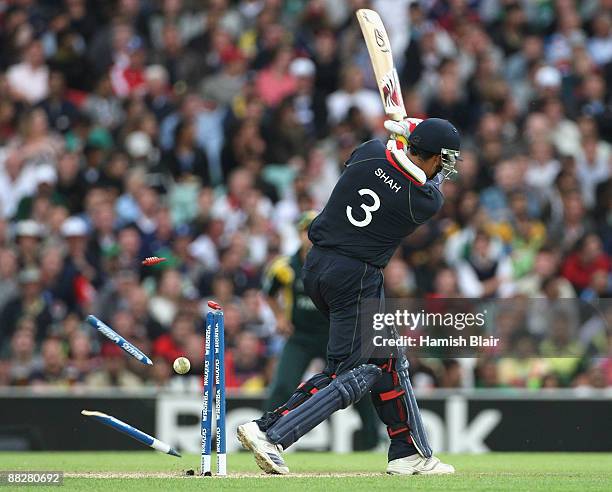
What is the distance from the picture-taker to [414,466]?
8.87 m

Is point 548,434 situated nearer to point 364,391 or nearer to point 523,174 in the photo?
point 523,174

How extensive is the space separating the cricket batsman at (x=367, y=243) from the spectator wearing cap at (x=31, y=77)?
949 cm

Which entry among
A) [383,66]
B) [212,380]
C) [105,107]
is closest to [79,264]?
[105,107]

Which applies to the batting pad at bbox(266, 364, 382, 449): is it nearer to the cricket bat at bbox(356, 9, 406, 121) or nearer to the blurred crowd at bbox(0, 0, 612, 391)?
the cricket bat at bbox(356, 9, 406, 121)

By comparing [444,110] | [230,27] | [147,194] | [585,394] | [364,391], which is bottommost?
[364,391]

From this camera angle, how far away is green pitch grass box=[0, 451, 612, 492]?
312 inches

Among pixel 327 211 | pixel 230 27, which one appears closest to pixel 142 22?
pixel 230 27

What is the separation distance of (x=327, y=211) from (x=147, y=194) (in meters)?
7.49

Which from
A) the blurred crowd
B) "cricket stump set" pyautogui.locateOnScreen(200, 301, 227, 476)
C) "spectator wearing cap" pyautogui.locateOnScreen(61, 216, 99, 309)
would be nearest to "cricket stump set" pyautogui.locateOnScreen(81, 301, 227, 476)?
"cricket stump set" pyautogui.locateOnScreen(200, 301, 227, 476)

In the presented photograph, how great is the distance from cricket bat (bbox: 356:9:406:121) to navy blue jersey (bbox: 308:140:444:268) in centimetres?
70

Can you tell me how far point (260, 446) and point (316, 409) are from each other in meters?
0.39

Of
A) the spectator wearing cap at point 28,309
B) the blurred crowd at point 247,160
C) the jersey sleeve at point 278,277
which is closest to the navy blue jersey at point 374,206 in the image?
the jersey sleeve at point 278,277

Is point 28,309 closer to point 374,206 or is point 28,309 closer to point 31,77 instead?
point 31,77

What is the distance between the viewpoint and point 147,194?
16.0 m
